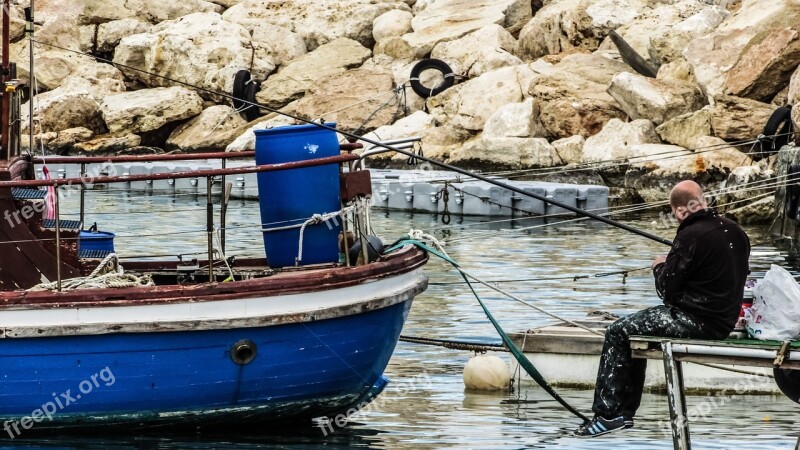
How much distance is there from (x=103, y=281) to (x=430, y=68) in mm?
34937

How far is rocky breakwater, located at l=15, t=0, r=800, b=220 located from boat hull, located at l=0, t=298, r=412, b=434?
62.2 ft

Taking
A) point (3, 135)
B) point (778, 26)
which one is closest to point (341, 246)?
point (3, 135)

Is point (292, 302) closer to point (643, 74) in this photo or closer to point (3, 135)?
point (3, 135)

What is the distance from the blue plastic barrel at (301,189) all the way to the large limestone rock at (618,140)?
2407 cm

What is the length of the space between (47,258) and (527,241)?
17.6 metres

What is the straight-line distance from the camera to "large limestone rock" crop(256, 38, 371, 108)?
47.9m

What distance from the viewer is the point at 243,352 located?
11039mm

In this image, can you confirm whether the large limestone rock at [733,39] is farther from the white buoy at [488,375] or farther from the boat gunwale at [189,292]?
the boat gunwale at [189,292]

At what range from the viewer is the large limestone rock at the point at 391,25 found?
2014 inches

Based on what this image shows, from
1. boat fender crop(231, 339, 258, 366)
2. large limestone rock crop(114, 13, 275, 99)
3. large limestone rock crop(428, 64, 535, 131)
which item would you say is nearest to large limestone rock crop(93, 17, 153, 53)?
large limestone rock crop(114, 13, 275, 99)

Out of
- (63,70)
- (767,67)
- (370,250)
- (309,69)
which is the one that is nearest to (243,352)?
(370,250)

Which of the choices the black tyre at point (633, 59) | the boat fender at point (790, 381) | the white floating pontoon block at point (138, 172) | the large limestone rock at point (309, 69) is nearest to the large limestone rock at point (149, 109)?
the large limestone rock at point (309, 69)

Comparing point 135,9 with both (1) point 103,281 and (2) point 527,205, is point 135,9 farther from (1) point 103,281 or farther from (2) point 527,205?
(1) point 103,281

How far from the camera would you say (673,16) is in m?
43.3
